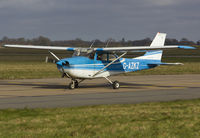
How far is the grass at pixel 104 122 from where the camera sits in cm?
773

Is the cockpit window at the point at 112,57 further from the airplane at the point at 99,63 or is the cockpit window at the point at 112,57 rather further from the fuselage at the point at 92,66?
the fuselage at the point at 92,66

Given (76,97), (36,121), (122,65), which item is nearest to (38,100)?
(76,97)

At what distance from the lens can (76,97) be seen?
15.5 meters

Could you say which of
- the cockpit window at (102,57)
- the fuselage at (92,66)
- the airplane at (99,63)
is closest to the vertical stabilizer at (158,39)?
the airplane at (99,63)

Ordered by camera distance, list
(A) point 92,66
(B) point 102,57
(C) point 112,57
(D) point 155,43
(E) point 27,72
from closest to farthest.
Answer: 1. (A) point 92,66
2. (B) point 102,57
3. (C) point 112,57
4. (D) point 155,43
5. (E) point 27,72

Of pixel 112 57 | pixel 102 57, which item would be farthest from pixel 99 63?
pixel 112 57

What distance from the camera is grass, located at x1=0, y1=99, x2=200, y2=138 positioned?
305 inches

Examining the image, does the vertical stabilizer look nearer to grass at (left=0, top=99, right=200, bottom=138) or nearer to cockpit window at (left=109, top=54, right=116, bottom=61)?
cockpit window at (left=109, top=54, right=116, bottom=61)

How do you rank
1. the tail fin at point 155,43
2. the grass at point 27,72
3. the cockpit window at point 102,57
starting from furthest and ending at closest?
the grass at point 27,72 < the tail fin at point 155,43 < the cockpit window at point 102,57

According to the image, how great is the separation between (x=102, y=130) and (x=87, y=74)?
36.2 ft

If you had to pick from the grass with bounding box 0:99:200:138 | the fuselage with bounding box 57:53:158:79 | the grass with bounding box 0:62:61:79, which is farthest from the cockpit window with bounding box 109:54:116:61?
the grass with bounding box 0:62:61:79

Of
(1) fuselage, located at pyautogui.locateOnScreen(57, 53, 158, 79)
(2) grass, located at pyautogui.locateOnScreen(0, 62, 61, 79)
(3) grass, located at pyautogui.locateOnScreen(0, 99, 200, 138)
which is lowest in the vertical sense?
(3) grass, located at pyautogui.locateOnScreen(0, 99, 200, 138)

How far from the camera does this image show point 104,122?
29.6 feet

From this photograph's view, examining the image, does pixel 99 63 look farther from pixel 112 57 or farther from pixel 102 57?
pixel 112 57
